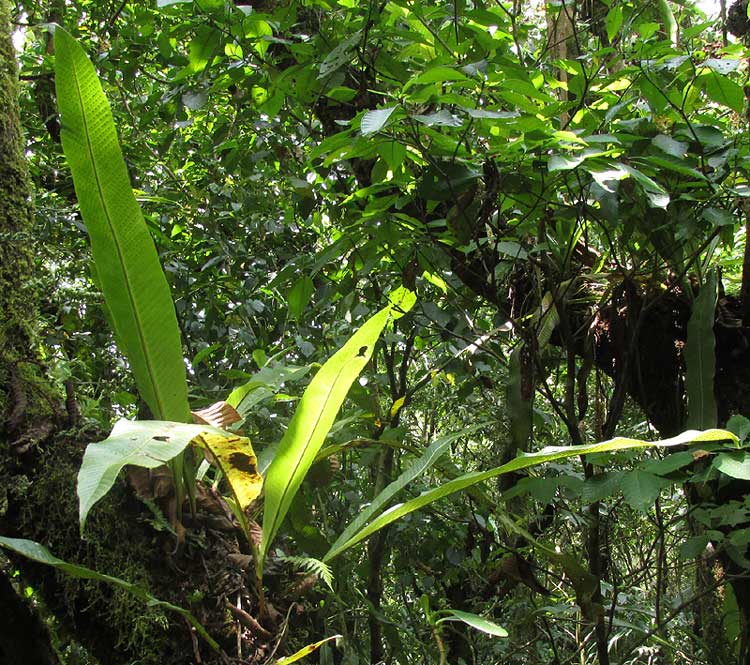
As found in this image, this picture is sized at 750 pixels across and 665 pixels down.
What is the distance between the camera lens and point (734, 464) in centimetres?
100

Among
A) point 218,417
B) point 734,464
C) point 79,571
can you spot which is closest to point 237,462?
point 218,417

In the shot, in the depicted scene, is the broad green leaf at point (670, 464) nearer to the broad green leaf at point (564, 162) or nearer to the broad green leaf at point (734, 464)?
the broad green leaf at point (734, 464)

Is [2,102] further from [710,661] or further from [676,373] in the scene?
[710,661]

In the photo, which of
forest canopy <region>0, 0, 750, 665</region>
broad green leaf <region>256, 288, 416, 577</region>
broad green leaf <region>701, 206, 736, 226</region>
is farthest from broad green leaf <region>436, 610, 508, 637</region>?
broad green leaf <region>701, 206, 736, 226</region>

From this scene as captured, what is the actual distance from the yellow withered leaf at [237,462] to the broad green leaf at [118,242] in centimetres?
11

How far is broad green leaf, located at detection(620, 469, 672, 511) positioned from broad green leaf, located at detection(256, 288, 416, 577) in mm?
444

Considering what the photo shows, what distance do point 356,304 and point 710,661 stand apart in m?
1.28

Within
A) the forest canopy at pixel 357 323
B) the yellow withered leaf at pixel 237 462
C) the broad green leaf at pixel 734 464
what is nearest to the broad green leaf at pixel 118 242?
the forest canopy at pixel 357 323

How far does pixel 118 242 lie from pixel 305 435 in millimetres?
389

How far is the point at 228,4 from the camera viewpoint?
1.45m

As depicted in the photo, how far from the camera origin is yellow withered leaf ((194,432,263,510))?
3.06 feet

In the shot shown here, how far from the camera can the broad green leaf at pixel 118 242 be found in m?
0.96

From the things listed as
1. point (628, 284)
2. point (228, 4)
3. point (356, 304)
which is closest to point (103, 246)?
point (228, 4)

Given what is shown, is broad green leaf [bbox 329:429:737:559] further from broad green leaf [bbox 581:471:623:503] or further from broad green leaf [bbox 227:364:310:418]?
broad green leaf [bbox 227:364:310:418]
